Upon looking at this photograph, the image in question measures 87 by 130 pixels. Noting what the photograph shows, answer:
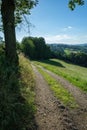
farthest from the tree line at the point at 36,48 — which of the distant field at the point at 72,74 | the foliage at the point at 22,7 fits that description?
the foliage at the point at 22,7

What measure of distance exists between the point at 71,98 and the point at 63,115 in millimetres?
2788

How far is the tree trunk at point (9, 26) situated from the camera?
45.5 ft

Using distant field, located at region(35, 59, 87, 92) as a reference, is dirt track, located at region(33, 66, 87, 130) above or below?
above

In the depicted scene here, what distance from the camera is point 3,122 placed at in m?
6.97

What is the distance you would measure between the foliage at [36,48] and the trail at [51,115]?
7600cm

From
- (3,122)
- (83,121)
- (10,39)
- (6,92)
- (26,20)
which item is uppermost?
(26,20)

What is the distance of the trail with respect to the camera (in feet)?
26.7

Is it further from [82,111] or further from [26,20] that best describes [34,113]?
[26,20]

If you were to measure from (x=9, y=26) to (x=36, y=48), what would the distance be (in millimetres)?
79107

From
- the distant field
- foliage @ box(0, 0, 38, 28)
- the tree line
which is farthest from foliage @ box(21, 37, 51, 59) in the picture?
foliage @ box(0, 0, 38, 28)

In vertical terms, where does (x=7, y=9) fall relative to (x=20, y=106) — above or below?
above

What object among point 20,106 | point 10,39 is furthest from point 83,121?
point 10,39

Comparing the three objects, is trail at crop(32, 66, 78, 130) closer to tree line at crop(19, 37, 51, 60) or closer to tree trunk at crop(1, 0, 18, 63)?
tree trunk at crop(1, 0, 18, 63)

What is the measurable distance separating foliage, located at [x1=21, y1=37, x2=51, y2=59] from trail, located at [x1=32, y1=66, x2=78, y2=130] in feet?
249
